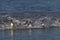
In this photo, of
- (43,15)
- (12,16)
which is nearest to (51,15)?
(43,15)

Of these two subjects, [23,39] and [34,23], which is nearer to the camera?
[23,39]

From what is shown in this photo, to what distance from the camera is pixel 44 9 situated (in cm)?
2983

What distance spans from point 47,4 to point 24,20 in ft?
18.6

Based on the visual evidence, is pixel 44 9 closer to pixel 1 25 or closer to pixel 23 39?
pixel 1 25

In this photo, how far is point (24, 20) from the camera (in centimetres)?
2592

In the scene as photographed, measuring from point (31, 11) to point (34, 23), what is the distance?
11.6 feet

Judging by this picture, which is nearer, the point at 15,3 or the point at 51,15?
the point at 51,15

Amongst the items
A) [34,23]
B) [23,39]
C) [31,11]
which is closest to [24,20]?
[34,23]

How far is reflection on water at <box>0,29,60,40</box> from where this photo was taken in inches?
→ 839

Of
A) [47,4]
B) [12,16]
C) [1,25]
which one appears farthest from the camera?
[47,4]

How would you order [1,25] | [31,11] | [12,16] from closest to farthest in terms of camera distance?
1. [1,25]
2. [12,16]
3. [31,11]

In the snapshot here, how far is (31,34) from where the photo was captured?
22.3 m

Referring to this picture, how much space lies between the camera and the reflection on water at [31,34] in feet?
69.9

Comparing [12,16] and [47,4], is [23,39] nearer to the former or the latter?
[12,16]
